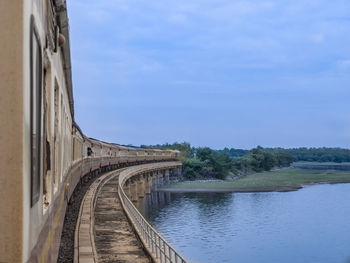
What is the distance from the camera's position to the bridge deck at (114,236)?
1348cm

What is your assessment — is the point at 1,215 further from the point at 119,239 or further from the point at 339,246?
the point at 339,246

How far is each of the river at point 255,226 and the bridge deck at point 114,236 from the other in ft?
24.2

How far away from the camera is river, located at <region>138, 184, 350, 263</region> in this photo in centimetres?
2894

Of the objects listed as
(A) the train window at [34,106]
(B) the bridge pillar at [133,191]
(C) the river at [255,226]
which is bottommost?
(C) the river at [255,226]

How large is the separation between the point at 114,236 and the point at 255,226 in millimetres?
24092

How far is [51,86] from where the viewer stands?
4.55 metres

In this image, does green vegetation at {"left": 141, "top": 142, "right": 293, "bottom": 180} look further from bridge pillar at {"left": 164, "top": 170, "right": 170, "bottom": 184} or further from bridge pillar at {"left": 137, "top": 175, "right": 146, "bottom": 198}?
bridge pillar at {"left": 137, "top": 175, "right": 146, "bottom": 198}

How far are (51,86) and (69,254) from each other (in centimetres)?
814

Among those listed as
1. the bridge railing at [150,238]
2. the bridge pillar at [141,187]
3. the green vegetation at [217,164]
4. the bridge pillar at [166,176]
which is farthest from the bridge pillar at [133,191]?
the green vegetation at [217,164]

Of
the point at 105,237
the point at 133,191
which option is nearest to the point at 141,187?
the point at 133,191

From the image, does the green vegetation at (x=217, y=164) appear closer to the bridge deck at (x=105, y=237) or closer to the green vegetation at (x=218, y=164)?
the green vegetation at (x=218, y=164)

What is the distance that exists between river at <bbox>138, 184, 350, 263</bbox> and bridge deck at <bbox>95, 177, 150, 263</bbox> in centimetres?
738

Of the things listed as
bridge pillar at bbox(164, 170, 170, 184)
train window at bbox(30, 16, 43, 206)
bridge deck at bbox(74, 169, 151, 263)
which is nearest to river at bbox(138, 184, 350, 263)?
bridge deck at bbox(74, 169, 151, 263)

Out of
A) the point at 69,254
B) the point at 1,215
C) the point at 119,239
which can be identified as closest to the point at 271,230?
the point at 119,239
